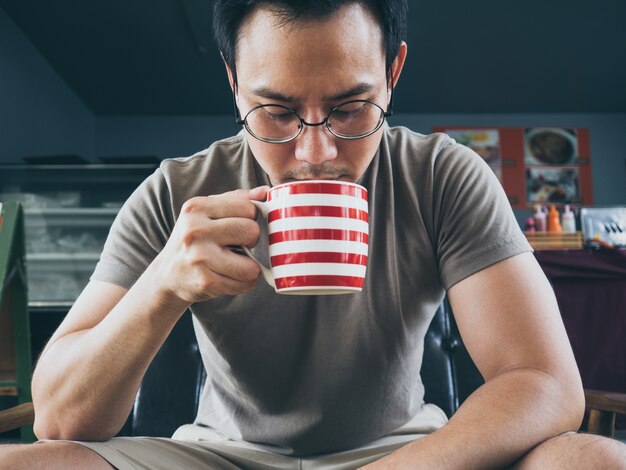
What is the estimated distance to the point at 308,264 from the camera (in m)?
0.66

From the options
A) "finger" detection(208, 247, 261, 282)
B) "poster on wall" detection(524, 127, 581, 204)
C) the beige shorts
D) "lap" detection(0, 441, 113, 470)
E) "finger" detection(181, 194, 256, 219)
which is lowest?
the beige shorts

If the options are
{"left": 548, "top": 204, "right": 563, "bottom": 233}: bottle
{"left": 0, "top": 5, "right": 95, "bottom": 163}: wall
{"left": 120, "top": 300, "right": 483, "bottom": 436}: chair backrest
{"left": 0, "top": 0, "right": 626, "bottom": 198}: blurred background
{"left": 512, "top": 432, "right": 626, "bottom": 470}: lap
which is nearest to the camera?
{"left": 512, "top": 432, "right": 626, "bottom": 470}: lap

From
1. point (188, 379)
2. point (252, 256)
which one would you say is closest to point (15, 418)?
point (188, 379)

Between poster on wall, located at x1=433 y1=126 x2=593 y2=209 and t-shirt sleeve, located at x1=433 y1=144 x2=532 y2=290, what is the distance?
4375mm

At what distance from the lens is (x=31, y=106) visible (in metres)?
4.13

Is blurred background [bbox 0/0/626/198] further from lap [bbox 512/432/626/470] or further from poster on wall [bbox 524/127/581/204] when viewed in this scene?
lap [bbox 512/432/626/470]

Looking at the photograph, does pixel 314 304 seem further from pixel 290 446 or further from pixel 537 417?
pixel 537 417

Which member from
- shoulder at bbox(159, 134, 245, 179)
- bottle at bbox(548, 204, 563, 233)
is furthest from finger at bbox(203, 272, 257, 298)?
bottle at bbox(548, 204, 563, 233)

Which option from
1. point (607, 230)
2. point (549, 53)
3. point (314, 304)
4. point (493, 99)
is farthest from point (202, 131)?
point (314, 304)

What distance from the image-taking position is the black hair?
0.84 meters

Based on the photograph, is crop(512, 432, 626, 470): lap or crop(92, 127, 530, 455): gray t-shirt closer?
crop(512, 432, 626, 470): lap

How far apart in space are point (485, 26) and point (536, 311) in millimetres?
3697

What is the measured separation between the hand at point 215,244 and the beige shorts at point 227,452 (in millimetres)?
277

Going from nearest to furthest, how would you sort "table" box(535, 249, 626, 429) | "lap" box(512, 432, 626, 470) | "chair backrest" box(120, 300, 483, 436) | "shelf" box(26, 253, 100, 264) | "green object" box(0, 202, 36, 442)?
"lap" box(512, 432, 626, 470), "chair backrest" box(120, 300, 483, 436), "green object" box(0, 202, 36, 442), "table" box(535, 249, 626, 429), "shelf" box(26, 253, 100, 264)
